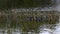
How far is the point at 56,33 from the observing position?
445 centimetres

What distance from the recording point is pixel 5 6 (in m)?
7.70

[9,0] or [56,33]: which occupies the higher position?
[9,0]

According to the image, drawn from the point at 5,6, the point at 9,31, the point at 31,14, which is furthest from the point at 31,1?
the point at 9,31

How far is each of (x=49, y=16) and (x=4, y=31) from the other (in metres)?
1.57

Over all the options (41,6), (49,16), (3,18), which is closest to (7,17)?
(3,18)

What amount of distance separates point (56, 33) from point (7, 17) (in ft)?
5.77

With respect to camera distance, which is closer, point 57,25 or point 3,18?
point 57,25

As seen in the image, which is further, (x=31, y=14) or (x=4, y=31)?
(x=31, y=14)

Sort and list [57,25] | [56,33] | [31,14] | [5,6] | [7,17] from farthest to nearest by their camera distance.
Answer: [5,6] → [31,14] → [7,17] → [57,25] → [56,33]

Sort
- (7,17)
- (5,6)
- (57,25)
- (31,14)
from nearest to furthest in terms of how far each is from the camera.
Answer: (57,25), (7,17), (31,14), (5,6)

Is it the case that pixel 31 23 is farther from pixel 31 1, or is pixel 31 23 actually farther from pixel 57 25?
pixel 31 1

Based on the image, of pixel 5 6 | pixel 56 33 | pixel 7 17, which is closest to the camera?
pixel 56 33

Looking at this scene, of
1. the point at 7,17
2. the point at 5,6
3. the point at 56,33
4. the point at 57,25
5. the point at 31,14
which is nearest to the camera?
the point at 56,33

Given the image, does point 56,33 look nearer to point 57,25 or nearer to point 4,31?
point 57,25
